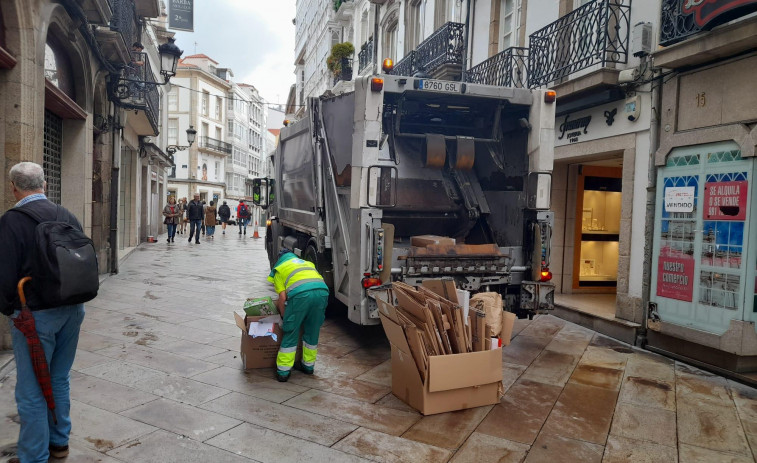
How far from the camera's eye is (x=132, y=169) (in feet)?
53.5

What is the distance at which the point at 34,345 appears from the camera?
2.93 metres

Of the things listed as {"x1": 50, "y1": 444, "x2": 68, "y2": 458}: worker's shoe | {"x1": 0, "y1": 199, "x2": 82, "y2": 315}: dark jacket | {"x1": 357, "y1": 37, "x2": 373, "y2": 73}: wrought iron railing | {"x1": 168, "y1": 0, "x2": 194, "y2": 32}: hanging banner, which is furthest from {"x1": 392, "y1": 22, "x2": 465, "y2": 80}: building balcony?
{"x1": 50, "y1": 444, "x2": 68, "y2": 458}: worker's shoe

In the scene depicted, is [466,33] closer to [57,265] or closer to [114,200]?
[114,200]

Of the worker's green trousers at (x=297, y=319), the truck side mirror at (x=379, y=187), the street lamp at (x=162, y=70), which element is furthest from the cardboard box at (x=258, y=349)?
the street lamp at (x=162, y=70)

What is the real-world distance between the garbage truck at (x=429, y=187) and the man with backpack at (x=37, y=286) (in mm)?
2829

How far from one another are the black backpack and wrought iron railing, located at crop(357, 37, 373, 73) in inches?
678

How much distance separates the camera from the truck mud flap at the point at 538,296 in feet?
19.8

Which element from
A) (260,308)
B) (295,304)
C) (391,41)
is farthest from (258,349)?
(391,41)

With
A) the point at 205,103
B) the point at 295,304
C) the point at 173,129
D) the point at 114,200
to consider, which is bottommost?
the point at 295,304

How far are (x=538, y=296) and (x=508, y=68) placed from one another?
16.8 ft

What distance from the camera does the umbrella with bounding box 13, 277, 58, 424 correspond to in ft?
9.45

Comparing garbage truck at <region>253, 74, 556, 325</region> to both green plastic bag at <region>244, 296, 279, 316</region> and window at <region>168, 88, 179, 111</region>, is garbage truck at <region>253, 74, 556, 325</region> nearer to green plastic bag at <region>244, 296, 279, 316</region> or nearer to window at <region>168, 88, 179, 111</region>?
green plastic bag at <region>244, 296, 279, 316</region>

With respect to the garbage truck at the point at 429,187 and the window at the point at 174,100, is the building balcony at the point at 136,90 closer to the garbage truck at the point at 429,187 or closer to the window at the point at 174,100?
the garbage truck at the point at 429,187

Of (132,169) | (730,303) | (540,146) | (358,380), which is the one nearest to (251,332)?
(358,380)
